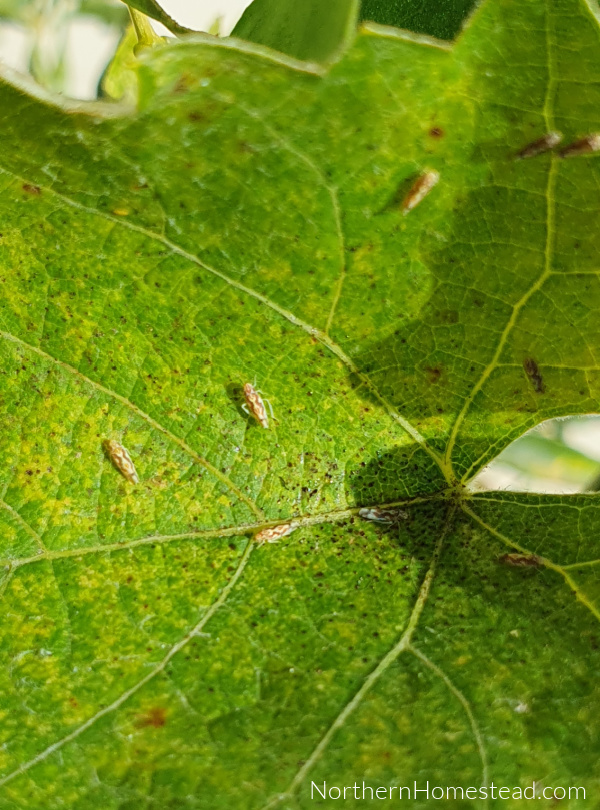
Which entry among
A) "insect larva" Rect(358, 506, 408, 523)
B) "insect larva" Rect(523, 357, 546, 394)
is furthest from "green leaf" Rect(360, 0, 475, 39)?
"insect larva" Rect(358, 506, 408, 523)

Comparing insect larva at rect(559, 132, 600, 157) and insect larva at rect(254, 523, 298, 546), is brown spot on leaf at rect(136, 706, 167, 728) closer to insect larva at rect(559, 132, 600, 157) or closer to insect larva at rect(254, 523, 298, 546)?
insect larva at rect(254, 523, 298, 546)

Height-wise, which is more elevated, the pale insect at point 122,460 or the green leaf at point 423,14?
the green leaf at point 423,14

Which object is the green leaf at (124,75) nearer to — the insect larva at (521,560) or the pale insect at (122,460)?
the pale insect at (122,460)

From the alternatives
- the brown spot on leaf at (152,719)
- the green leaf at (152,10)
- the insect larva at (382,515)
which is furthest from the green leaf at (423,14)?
the brown spot on leaf at (152,719)

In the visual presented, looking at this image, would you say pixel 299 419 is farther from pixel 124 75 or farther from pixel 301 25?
pixel 301 25

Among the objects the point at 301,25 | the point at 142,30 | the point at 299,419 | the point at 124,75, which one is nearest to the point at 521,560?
the point at 299,419

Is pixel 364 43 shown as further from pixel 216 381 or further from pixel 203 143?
pixel 216 381

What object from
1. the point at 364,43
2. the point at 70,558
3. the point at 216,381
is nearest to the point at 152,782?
the point at 70,558

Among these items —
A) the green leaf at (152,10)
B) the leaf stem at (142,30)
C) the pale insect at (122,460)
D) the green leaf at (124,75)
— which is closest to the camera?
the green leaf at (124,75)
